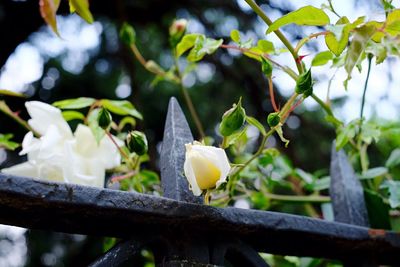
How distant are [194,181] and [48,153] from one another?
0.63ft

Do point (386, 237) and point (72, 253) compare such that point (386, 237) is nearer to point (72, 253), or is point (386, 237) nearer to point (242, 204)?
point (242, 204)

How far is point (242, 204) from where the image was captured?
0.96 meters

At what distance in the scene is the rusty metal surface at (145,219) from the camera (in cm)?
43

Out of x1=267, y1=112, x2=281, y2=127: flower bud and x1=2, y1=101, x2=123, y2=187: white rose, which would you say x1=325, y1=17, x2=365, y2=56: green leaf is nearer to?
x1=267, y1=112, x2=281, y2=127: flower bud

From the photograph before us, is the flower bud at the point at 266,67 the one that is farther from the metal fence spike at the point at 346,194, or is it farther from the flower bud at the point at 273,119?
the metal fence spike at the point at 346,194

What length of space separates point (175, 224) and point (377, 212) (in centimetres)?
35

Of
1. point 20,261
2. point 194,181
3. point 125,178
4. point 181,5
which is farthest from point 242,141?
point 20,261

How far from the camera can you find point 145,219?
0.46 meters

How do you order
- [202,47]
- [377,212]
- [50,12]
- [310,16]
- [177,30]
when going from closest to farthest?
[50,12]
[310,16]
[202,47]
[377,212]
[177,30]

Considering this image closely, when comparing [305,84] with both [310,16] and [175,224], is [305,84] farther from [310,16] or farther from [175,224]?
[175,224]

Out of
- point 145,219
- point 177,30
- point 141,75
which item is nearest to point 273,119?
point 145,219

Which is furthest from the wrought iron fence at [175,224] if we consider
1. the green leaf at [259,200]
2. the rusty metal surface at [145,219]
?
the green leaf at [259,200]

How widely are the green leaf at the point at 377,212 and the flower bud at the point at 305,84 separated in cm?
28

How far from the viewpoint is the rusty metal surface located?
0.43 metres
